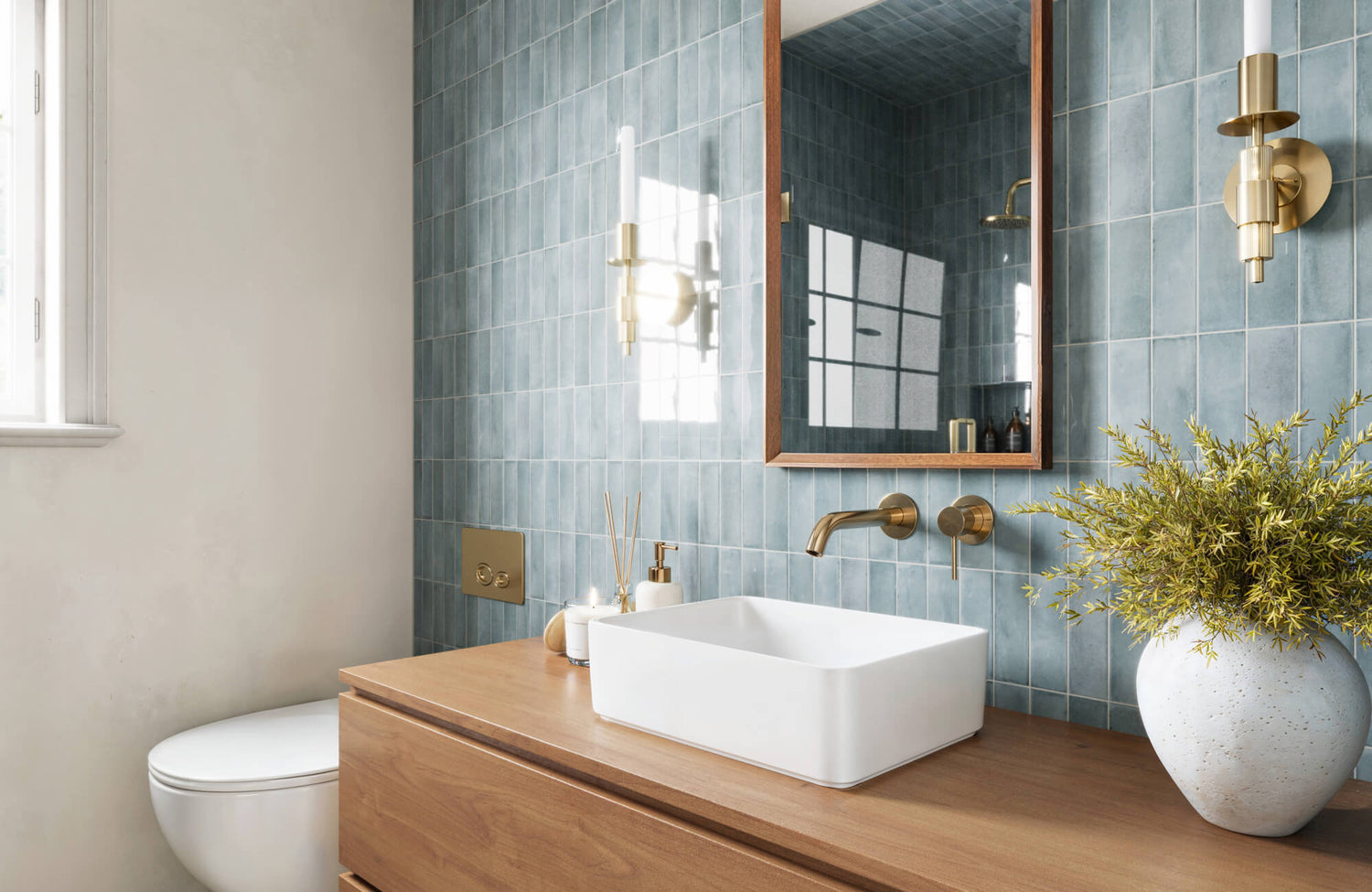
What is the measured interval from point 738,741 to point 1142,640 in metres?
0.50

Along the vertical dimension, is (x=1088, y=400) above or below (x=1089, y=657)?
above

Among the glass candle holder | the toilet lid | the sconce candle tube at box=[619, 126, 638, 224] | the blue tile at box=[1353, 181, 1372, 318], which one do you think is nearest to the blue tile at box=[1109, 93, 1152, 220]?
the blue tile at box=[1353, 181, 1372, 318]

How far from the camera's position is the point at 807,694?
2.93 feet

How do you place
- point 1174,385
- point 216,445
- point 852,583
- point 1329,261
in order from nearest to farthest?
point 1329,261 → point 1174,385 → point 852,583 → point 216,445

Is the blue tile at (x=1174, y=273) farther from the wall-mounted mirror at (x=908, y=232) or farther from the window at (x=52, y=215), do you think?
the window at (x=52, y=215)

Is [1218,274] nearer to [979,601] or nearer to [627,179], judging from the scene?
[979,601]

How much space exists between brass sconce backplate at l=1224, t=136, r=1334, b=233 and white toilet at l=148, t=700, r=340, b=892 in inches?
63.9

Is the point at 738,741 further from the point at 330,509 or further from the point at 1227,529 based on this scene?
the point at 330,509

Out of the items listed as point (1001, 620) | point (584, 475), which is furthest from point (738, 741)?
point (584, 475)

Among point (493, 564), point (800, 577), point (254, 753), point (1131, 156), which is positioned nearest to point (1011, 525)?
point (800, 577)

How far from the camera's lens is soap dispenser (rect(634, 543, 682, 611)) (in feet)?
4.83

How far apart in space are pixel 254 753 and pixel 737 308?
1.21 metres

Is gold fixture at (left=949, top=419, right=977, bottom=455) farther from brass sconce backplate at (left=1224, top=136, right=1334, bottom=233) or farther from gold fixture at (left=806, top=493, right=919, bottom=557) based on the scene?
brass sconce backplate at (left=1224, top=136, right=1334, bottom=233)

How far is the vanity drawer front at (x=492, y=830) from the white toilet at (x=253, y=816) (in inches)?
7.8
